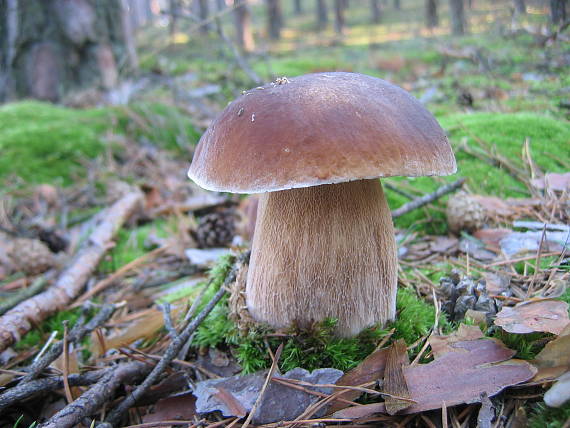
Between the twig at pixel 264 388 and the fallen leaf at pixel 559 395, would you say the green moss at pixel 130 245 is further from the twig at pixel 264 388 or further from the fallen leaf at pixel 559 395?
the fallen leaf at pixel 559 395

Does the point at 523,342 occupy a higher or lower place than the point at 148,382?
higher

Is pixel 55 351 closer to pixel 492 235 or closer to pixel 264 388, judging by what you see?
pixel 264 388

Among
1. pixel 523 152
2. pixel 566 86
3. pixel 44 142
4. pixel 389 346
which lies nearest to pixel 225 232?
pixel 389 346

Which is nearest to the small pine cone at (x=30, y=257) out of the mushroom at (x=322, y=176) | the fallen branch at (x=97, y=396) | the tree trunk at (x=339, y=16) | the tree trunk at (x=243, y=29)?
the fallen branch at (x=97, y=396)

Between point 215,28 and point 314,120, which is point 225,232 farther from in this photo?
point 215,28

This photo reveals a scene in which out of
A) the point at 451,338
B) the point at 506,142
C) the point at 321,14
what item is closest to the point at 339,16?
the point at 321,14

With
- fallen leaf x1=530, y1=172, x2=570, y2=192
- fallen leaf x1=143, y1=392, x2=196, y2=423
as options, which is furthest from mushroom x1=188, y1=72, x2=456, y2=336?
fallen leaf x1=530, y1=172, x2=570, y2=192
